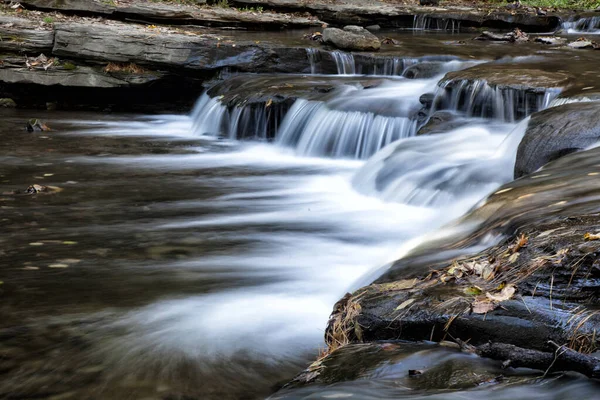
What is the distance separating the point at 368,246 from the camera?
6656 mm

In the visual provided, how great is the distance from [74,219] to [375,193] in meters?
3.49

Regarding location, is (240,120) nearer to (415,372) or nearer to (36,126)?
(36,126)

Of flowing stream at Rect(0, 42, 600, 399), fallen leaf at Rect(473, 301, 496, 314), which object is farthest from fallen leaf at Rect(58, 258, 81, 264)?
fallen leaf at Rect(473, 301, 496, 314)

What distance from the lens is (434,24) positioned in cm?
1905

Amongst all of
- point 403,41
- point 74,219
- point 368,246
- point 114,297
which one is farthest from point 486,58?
point 114,297

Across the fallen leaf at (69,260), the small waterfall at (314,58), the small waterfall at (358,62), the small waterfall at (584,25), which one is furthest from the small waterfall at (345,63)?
the fallen leaf at (69,260)

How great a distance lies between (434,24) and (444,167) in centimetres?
1200

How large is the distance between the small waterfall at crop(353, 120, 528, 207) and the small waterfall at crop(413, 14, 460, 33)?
10.5 metres

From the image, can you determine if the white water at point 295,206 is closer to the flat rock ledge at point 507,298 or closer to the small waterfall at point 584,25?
the flat rock ledge at point 507,298

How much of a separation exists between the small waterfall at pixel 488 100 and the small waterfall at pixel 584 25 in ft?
28.9

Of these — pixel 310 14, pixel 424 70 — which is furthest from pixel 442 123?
pixel 310 14

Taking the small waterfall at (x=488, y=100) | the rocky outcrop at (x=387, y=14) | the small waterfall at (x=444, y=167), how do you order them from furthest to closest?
1. the rocky outcrop at (x=387, y=14)
2. the small waterfall at (x=488, y=100)
3. the small waterfall at (x=444, y=167)

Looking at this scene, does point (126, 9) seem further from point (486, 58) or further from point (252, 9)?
point (486, 58)

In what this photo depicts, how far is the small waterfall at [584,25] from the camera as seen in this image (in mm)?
17125
